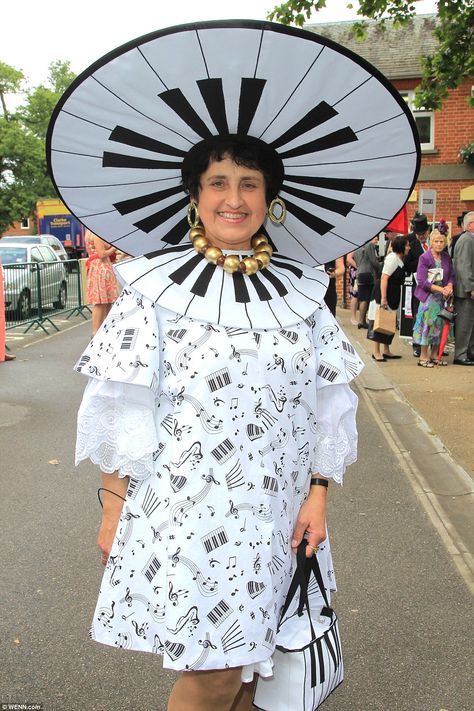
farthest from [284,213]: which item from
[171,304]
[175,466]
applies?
[175,466]

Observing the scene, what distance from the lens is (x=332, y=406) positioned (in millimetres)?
2176

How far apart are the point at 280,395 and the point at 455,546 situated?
2.62m

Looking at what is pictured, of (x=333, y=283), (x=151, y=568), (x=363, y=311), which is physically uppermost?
(x=333, y=283)

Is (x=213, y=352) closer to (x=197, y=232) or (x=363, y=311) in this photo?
(x=197, y=232)

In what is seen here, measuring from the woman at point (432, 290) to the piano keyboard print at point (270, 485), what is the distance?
25.6 ft

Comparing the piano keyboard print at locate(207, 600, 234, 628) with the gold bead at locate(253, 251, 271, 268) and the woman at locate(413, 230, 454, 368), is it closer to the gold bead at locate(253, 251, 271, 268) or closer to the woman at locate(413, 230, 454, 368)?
the gold bead at locate(253, 251, 271, 268)

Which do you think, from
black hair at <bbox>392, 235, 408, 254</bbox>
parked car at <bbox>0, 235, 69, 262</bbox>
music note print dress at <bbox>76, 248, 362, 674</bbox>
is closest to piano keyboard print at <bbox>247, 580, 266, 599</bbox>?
music note print dress at <bbox>76, 248, 362, 674</bbox>

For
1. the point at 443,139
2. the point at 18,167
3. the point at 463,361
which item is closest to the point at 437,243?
the point at 463,361

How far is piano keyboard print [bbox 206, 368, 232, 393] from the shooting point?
1914 mm

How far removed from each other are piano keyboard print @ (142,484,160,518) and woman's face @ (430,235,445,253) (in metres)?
7.96

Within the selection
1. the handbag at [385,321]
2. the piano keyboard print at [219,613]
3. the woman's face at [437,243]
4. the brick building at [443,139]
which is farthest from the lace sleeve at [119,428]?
the brick building at [443,139]

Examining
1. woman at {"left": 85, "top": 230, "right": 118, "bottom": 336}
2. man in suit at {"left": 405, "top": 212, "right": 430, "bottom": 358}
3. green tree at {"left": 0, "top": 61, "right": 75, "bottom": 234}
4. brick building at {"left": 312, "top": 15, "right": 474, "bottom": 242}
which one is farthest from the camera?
green tree at {"left": 0, "top": 61, "right": 75, "bottom": 234}

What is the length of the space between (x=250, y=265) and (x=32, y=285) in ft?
39.2

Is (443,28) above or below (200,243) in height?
above
